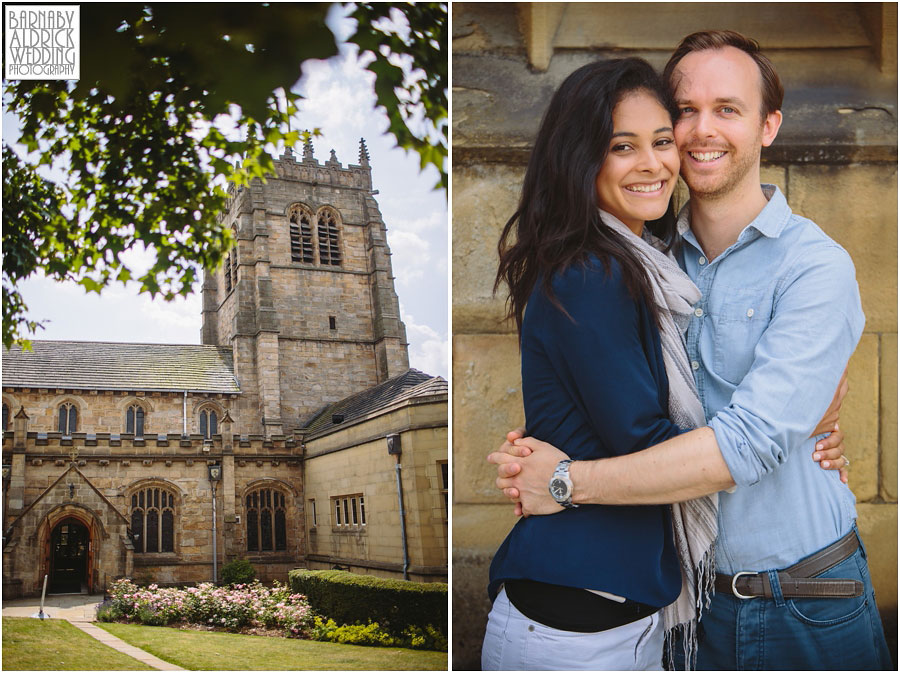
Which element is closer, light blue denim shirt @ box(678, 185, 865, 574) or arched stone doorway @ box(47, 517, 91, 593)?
light blue denim shirt @ box(678, 185, 865, 574)

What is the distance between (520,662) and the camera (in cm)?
186

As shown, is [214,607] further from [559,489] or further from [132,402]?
[559,489]

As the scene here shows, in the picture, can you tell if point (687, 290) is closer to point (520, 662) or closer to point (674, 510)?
point (674, 510)

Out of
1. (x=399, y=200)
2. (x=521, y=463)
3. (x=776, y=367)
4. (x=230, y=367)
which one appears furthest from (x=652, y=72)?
(x=230, y=367)

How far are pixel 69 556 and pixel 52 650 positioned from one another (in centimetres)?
36

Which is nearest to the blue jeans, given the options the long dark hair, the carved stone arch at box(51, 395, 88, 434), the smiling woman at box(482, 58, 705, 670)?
the smiling woman at box(482, 58, 705, 670)

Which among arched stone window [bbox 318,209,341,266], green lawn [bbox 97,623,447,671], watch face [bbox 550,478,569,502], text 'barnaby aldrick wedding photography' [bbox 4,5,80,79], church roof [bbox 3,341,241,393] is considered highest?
text 'barnaby aldrick wedding photography' [bbox 4,5,80,79]

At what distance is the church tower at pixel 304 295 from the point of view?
337 cm

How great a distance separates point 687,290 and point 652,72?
2.12 feet

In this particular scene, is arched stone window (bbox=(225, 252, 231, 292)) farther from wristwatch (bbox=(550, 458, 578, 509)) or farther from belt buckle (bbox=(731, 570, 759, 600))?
belt buckle (bbox=(731, 570, 759, 600))

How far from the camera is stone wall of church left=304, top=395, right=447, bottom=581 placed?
3.19 m

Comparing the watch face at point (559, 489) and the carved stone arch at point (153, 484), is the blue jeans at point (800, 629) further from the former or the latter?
the carved stone arch at point (153, 484)

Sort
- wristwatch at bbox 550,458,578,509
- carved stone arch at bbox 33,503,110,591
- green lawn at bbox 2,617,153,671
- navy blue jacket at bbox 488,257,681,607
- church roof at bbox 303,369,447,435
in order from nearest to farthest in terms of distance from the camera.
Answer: navy blue jacket at bbox 488,257,681,607
wristwatch at bbox 550,458,578,509
green lawn at bbox 2,617,153,671
carved stone arch at bbox 33,503,110,591
church roof at bbox 303,369,447,435

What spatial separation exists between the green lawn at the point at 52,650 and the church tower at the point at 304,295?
111 centimetres
